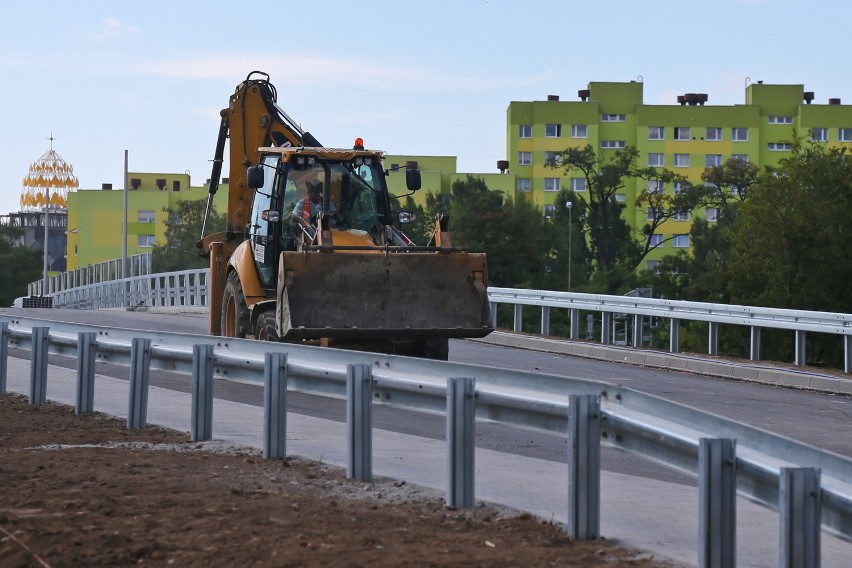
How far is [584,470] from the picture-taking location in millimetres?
7578

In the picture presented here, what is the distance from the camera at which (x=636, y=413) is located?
7.44m

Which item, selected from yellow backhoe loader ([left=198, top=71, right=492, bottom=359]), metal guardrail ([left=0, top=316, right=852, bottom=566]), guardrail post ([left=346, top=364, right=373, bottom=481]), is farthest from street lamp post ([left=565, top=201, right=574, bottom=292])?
guardrail post ([left=346, top=364, right=373, bottom=481])

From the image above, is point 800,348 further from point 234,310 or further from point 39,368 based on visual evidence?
point 39,368

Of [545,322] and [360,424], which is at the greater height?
[545,322]

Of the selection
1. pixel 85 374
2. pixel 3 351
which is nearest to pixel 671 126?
pixel 3 351

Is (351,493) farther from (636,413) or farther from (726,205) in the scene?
(726,205)

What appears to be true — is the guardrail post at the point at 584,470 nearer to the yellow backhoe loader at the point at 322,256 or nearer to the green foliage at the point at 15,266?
the yellow backhoe loader at the point at 322,256

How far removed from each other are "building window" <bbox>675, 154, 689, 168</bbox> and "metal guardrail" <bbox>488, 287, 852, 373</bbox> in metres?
89.4

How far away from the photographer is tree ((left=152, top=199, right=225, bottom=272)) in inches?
3969

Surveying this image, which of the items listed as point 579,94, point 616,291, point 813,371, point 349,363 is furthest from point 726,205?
point 349,363

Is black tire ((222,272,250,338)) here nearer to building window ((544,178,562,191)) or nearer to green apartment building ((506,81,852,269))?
green apartment building ((506,81,852,269))

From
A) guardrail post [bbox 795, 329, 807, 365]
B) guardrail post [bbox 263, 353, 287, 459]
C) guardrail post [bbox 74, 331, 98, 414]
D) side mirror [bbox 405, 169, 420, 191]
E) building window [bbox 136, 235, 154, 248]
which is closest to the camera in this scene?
guardrail post [bbox 263, 353, 287, 459]

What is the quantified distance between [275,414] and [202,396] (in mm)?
1324

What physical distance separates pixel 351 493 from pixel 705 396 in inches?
366
